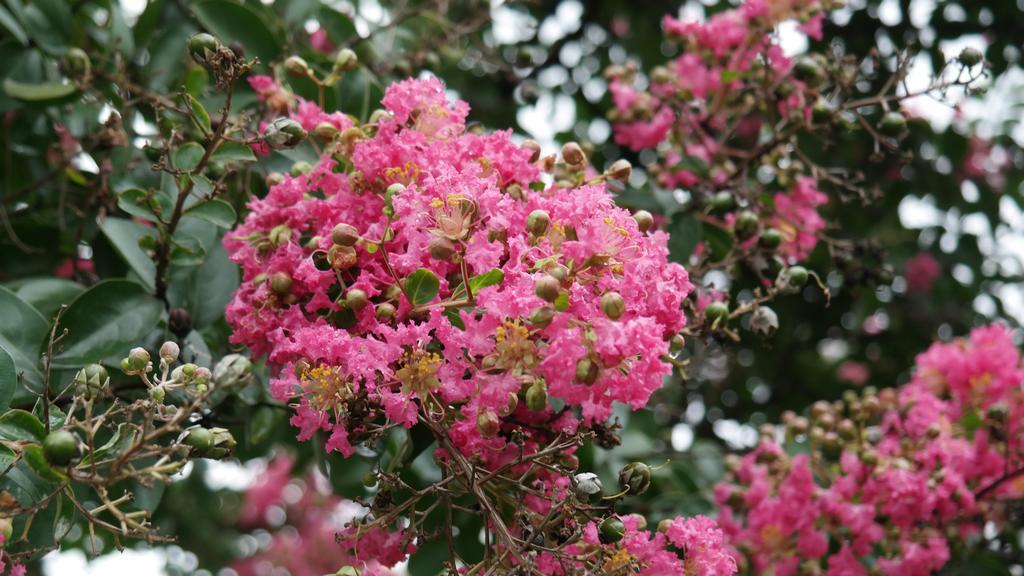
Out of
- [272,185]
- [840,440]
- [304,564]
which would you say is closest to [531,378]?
[272,185]

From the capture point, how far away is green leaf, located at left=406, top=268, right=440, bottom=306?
1.26 m

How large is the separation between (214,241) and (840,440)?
1347 millimetres

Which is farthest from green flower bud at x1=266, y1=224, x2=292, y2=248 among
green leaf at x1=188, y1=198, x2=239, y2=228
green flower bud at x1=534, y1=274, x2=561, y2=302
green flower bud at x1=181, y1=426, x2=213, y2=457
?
green flower bud at x1=534, y1=274, x2=561, y2=302

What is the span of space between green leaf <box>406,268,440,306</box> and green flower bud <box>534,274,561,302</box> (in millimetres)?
185

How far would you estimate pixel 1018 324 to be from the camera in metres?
3.47

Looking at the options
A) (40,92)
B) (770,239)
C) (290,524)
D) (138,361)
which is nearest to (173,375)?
(138,361)

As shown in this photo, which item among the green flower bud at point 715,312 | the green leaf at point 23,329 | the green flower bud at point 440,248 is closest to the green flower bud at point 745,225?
the green flower bud at point 715,312

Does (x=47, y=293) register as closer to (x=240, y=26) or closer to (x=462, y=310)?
(x=240, y=26)

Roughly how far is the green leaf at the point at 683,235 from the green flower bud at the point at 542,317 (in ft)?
2.86

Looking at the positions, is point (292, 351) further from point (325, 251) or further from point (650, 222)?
point (650, 222)

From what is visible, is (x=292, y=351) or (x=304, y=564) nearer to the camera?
(x=292, y=351)

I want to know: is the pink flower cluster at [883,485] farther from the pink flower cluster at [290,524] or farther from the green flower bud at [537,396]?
the pink flower cluster at [290,524]

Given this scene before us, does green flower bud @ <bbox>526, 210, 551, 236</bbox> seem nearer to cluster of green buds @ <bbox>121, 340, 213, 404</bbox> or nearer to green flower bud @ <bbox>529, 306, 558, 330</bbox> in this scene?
green flower bud @ <bbox>529, 306, 558, 330</bbox>

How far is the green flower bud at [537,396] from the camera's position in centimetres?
117
